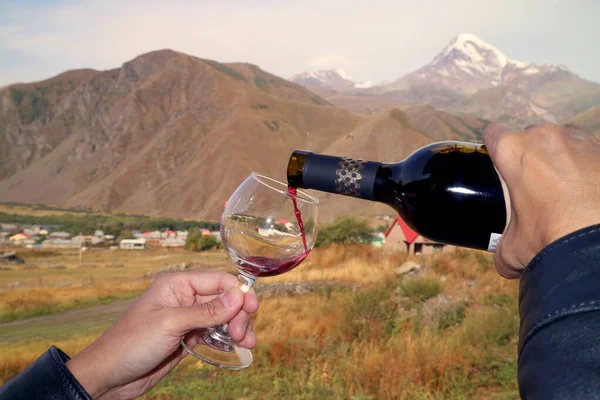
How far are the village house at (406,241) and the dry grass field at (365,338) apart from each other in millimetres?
4373

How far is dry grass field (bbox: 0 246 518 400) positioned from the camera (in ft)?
14.5

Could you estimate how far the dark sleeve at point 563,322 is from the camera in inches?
15.2

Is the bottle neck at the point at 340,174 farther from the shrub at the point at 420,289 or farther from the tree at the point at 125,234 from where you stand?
the tree at the point at 125,234

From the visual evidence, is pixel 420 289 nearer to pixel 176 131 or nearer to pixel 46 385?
pixel 46 385

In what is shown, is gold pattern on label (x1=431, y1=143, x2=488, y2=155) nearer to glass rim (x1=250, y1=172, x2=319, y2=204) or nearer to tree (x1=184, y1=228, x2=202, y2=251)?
glass rim (x1=250, y1=172, x2=319, y2=204)

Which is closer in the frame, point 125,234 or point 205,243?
point 205,243

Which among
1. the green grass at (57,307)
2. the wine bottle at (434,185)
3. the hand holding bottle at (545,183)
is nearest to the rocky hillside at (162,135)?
the green grass at (57,307)

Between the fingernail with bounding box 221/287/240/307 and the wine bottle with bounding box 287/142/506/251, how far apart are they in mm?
395

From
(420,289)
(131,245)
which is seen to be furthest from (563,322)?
(131,245)

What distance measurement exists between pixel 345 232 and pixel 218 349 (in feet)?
65.3

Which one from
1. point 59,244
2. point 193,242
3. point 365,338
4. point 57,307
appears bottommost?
point 59,244

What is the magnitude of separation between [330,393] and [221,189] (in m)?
81.4

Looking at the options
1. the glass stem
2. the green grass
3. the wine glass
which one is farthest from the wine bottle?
the green grass

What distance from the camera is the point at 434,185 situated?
1508mm
